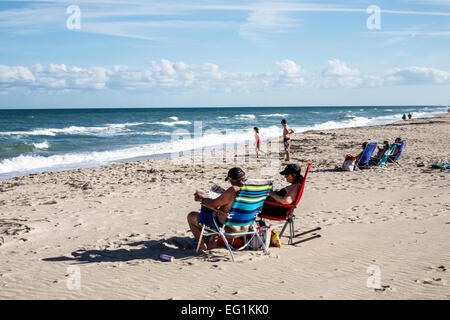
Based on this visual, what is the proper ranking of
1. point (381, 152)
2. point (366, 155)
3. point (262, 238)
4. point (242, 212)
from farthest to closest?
1. point (381, 152)
2. point (366, 155)
3. point (262, 238)
4. point (242, 212)

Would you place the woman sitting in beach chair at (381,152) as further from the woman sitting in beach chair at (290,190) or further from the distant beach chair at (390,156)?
the woman sitting in beach chair at (290,190)

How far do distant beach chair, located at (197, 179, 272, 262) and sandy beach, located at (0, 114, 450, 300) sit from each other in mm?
271

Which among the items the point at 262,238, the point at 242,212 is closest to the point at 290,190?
the point at 262,238

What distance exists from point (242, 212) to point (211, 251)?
722mm

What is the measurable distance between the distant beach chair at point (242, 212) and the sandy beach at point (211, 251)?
10.7 inches

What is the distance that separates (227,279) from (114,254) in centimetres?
170

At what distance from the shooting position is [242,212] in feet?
15.9

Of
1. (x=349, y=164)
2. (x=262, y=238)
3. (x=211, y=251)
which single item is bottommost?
(x=211, y=251)

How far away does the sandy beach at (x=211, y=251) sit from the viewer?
3996 mm

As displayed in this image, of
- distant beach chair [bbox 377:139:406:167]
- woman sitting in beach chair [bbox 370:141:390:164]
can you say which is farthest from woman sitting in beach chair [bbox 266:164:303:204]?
distant beach chair [bbox 377:139:406:167]

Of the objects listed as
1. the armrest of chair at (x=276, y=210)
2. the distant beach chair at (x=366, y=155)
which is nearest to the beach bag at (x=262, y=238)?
the armrest of chair at (x=276, y=210)

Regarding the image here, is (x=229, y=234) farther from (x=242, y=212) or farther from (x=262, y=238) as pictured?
(x=262, y=238)
